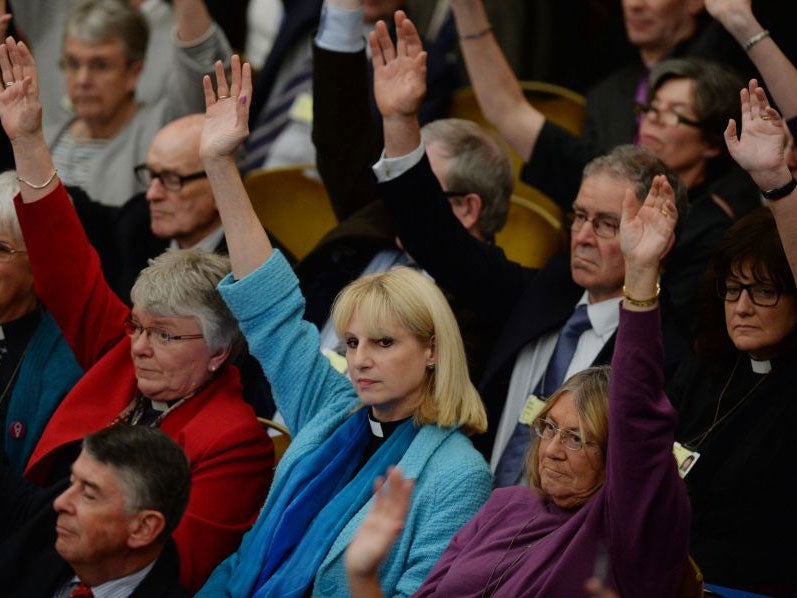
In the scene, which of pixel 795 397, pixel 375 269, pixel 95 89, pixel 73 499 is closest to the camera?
pixel 73 499

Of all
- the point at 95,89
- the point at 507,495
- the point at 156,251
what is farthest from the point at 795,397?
the point at 95,89

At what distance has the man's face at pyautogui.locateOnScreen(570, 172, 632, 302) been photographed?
11.4ft

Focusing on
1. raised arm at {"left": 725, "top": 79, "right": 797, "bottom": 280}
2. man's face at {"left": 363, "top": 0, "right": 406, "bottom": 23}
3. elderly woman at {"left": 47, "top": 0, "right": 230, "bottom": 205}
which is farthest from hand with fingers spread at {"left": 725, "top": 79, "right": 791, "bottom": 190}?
elderly woman at {"left": 47, "top": 0, "right": 230, "bottom": 205}

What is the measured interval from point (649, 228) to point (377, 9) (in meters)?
2.41

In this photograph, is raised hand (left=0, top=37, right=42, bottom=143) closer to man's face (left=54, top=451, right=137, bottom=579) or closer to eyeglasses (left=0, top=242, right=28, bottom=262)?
eyeglasses (left=0, top=242, right=28, bottom=262)

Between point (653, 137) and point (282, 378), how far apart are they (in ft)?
4.44

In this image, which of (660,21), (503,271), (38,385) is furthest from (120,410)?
(660,21)

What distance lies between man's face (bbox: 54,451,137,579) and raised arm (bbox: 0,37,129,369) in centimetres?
79

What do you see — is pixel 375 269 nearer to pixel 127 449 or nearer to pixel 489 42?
pixel 489 42

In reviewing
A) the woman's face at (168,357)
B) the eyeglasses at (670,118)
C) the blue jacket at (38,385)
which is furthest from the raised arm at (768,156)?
the blue jacket at (38,385)

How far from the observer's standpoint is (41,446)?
3510 mm

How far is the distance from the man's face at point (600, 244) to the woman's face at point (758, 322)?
0.38 metres

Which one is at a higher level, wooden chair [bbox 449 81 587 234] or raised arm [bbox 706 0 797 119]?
raised arm [bbox 706 0 797 119]

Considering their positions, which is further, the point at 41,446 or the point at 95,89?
the point at 95,89
